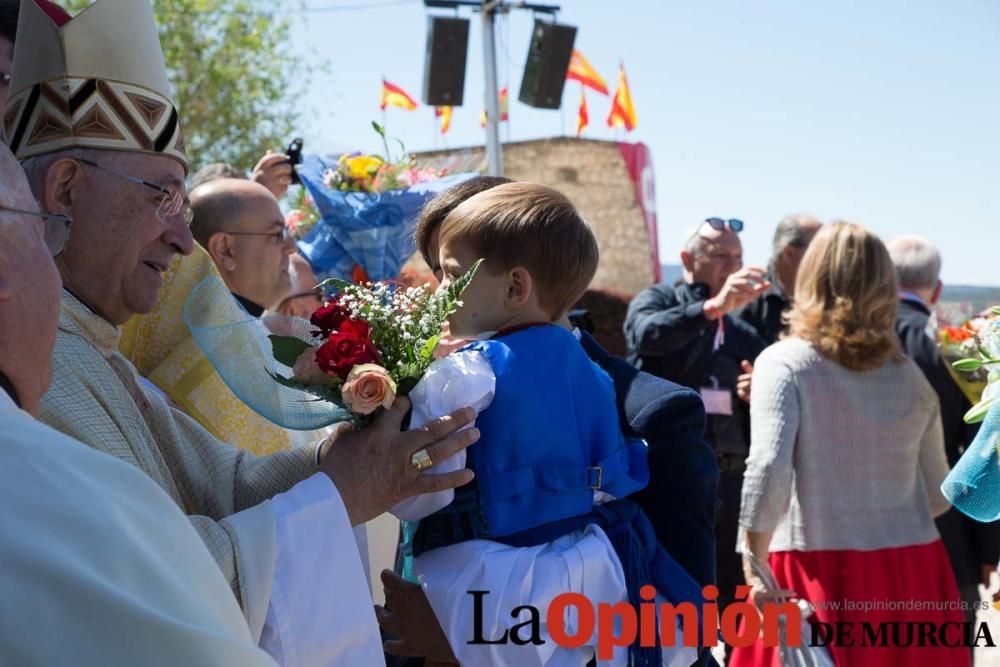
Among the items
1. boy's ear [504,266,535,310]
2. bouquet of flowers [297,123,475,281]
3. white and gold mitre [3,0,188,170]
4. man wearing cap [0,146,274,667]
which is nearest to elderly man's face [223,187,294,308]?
bouquet of flowers [297,123,475,281]

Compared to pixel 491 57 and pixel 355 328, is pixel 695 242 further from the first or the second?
pixel 491 57

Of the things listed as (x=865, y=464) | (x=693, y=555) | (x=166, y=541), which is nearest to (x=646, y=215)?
(x=865, y=464)

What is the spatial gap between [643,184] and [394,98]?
1041 centimetres

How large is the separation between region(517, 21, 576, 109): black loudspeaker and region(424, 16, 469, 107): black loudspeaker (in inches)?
39.9

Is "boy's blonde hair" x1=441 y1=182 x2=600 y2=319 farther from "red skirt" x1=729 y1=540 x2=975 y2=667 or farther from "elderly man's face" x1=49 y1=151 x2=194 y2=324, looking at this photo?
"red skirt" x1=729 y1=540 x2=975 y2=667

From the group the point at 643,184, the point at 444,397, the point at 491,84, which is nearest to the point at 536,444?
the point at 444,397

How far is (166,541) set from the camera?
49.1 inches

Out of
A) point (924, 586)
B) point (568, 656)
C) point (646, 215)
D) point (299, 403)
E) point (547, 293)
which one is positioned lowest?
point (646, 215)

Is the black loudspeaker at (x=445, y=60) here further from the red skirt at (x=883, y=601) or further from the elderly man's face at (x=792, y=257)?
the red skirt at (x=883, y=601)

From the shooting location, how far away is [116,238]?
2408 millimetres

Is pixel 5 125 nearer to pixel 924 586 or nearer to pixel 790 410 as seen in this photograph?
pixel 790 410

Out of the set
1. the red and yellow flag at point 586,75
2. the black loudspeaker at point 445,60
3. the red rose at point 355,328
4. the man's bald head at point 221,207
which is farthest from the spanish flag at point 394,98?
the red rose at point 355,328

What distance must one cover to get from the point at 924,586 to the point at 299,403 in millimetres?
2967

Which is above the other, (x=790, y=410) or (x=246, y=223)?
(x=246, y=223)
